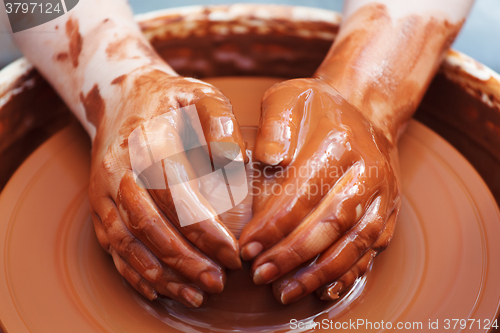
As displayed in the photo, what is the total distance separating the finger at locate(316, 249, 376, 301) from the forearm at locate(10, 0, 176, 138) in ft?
2.39

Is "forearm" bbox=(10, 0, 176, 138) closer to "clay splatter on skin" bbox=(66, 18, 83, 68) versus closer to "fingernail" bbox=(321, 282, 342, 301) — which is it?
"clay splatter on skin" bbox=(66, 18, 83, 68)

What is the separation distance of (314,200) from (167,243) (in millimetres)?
303

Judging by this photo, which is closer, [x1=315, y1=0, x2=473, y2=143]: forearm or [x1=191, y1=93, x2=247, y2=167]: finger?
[x1=191, y1=93, x2=247, y2=167]: finger

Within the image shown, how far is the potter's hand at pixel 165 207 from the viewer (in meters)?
0.80

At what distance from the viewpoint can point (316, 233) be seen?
31.4 inches

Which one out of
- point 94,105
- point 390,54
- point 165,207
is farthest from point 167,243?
point 390,54

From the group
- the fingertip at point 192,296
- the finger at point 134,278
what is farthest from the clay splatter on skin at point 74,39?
the fingertip at point 192,296

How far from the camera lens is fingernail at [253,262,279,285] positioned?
2.60 ft

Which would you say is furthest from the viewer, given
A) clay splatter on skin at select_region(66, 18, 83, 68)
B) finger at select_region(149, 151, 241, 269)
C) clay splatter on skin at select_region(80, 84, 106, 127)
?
clay splatter on skin at select_region(66, 18, 83, 68)

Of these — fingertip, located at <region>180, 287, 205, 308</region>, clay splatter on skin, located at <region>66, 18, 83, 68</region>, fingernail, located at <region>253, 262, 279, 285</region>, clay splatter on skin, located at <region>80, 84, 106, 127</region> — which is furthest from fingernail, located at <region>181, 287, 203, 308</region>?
clay splatter on skin, located at <region>66, 18, 83, 68</region>

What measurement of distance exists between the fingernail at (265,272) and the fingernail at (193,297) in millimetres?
126

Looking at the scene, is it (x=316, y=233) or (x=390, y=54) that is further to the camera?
(x=390, y=54)

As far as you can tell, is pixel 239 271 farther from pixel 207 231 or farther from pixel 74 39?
pixel 74 39

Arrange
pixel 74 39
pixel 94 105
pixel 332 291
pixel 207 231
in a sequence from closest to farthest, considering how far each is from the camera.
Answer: pixel 207 231
pixel 332 291
pixel 94 105
pixel 74 39
